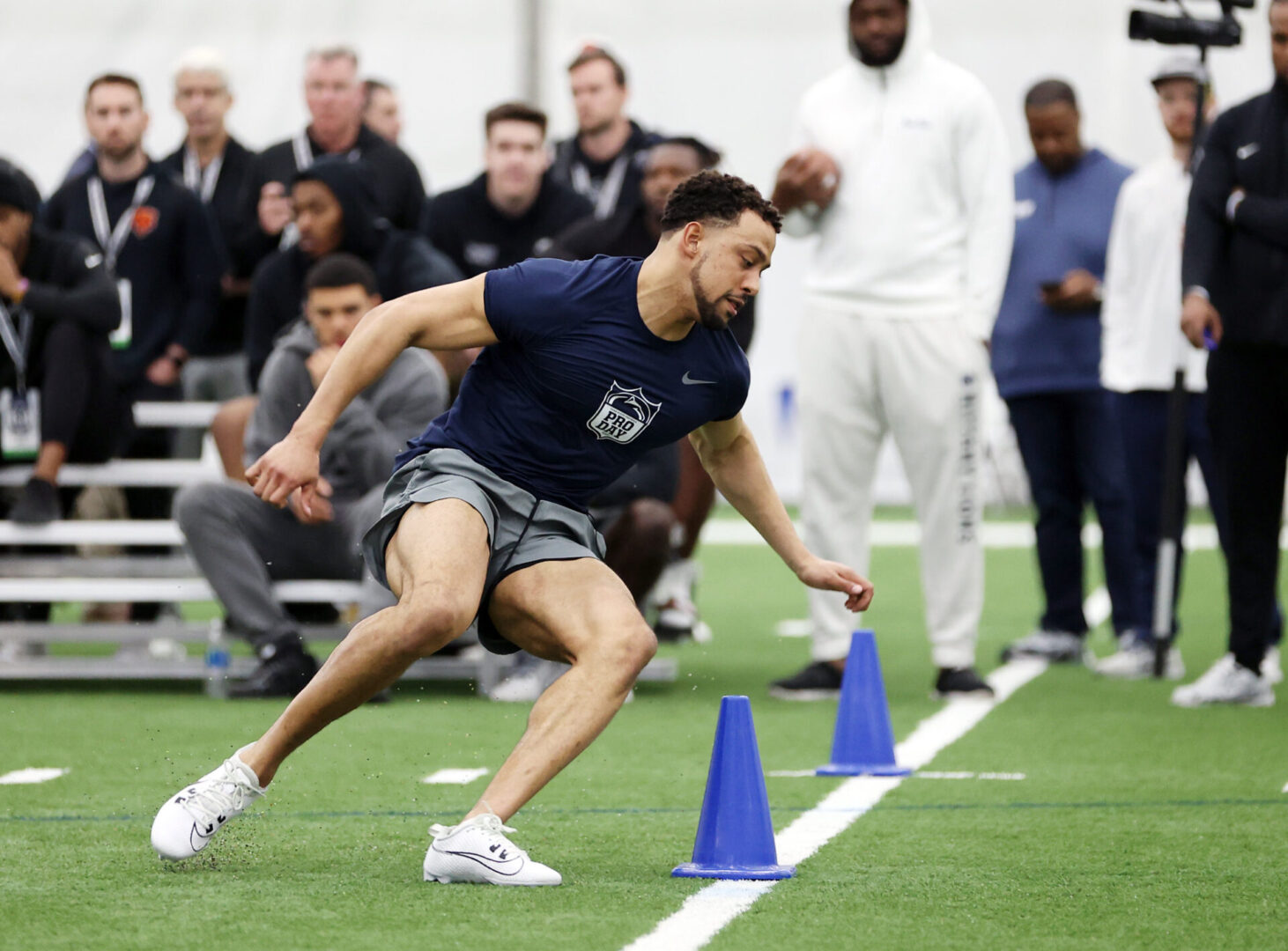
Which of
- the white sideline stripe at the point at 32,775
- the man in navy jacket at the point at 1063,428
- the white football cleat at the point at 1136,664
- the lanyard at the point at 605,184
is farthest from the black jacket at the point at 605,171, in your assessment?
the white sideline stripe at the point at 32,775

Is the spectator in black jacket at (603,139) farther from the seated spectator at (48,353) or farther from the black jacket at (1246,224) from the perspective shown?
the black jacket at (1246,224)

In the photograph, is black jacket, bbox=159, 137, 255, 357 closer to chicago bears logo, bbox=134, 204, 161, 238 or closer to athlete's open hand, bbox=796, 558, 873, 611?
chicago bears logo, bbox=134, 204, 161, 238

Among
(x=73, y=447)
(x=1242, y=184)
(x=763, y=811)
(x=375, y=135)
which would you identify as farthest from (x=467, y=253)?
(x=763, y=811)

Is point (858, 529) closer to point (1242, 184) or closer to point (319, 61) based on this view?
point (1242, 184)

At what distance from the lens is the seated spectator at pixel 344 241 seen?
8.73 m

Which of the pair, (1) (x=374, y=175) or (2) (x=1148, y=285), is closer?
(2) (x=1148, y=285)

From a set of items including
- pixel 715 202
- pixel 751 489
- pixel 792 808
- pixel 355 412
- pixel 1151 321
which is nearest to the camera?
pixel 715 202

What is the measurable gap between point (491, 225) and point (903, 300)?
2.18 metres

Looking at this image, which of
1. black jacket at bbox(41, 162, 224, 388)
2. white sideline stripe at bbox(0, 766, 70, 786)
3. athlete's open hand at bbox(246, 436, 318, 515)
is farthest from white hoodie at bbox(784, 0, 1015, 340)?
athlete's open hand at bbox(246, 436, 318, 515)

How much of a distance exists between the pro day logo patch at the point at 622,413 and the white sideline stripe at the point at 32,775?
2257 mm

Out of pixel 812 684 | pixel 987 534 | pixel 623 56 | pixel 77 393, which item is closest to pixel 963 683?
pixel 812 684

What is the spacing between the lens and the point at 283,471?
4.47 m

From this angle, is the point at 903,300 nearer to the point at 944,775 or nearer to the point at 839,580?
the point at 944,775

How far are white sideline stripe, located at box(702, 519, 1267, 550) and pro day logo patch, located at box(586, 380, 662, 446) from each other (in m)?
11.1
